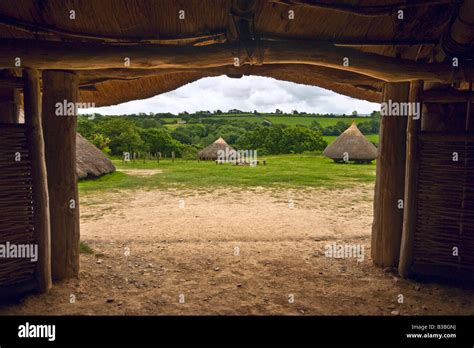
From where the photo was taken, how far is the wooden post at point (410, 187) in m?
3.93

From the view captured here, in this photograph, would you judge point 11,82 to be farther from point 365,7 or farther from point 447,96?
point 447,96

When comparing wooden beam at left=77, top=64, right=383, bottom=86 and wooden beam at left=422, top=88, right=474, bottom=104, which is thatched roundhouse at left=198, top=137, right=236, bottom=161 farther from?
wooden beam at left=422, top=88, right=474, bottom=104

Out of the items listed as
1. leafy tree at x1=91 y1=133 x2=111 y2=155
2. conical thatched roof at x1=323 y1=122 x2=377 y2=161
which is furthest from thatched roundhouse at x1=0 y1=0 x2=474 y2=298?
leafy tree at x1=91 y1=133 x2=111 y2=155

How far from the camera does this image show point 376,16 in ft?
11.1

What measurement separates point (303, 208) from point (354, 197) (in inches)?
111

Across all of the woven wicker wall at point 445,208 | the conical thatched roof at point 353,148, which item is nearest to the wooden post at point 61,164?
the woven wicker wall at point 445,208

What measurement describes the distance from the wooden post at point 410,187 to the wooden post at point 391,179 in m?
0.15

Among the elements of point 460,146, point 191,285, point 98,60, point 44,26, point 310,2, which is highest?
point 310,2

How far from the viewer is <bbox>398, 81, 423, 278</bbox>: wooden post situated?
3.93 meters

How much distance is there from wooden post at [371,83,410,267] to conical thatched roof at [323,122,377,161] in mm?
18710

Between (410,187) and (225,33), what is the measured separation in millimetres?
3022
